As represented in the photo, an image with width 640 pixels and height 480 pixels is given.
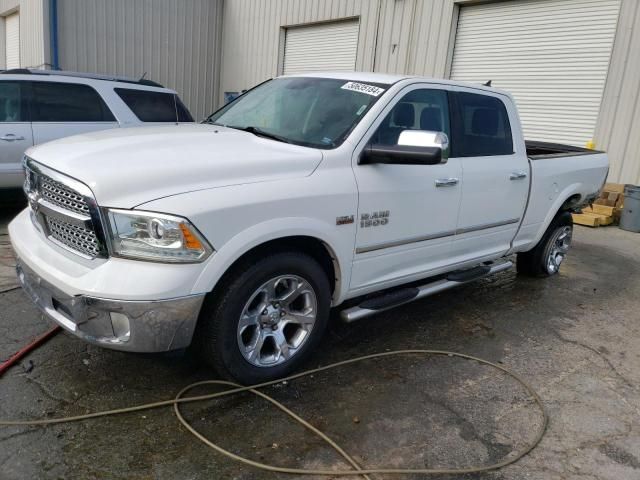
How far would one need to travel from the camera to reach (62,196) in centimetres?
290

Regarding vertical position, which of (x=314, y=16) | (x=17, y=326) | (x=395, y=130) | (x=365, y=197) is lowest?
(x=17, y=326)

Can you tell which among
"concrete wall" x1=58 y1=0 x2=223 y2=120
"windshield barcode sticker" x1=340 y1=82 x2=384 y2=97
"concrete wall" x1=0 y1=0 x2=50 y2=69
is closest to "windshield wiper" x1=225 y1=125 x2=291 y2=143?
"windshield barcode sticker" x1=340 y1=82 x2=384 y2=97

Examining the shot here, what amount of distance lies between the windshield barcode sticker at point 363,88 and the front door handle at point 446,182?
0.77m

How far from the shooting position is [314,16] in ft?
46.2

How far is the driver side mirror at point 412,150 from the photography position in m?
3.25

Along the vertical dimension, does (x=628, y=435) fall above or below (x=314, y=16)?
below

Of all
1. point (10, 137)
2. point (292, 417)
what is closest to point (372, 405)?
point (292, 417)

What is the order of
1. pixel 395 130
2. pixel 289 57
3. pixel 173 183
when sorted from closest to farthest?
pixel 173 183
pixel 395 130
pixel 289 57

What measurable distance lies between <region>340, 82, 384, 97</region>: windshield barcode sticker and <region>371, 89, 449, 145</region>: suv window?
167 mm

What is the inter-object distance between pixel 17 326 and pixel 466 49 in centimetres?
1033

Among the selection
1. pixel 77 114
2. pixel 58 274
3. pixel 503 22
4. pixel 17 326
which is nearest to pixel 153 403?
pixel 58 274

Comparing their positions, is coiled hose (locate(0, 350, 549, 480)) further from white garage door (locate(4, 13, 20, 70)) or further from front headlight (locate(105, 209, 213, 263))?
white garage door (locate(4, 13, 20, 70))

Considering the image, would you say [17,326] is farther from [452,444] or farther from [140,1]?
[140,1]

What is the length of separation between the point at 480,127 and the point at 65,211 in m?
3.24
